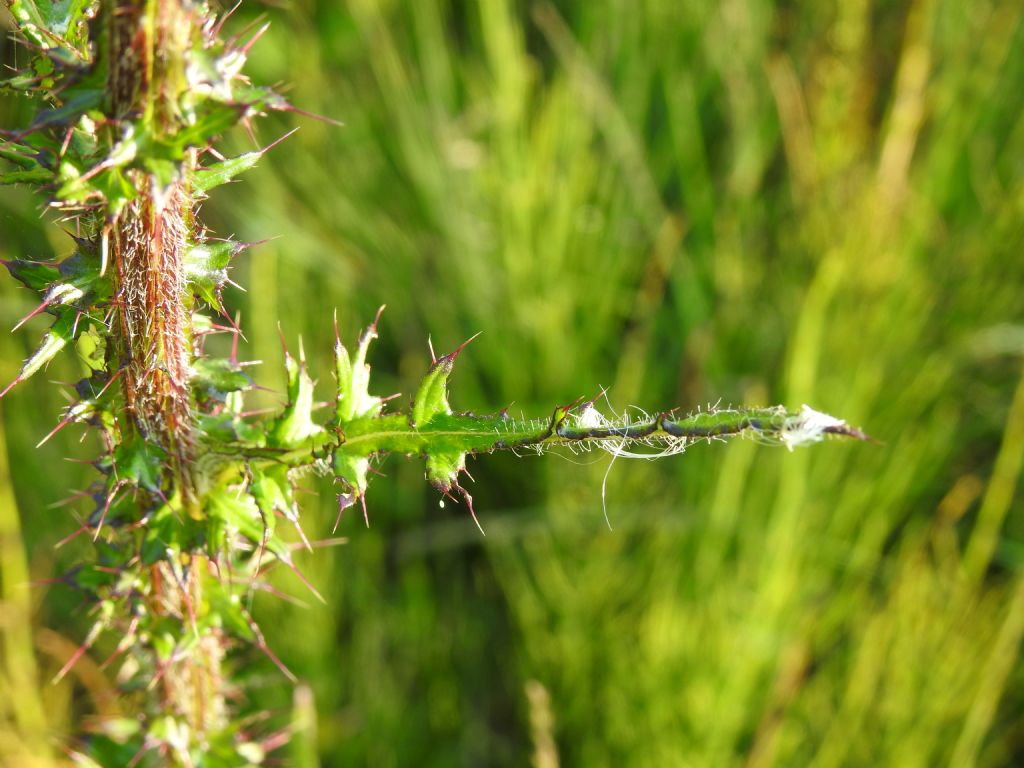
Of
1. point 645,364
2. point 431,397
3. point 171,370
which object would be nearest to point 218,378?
point 171,370

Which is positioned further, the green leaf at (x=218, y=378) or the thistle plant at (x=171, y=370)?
the green leaf at (x=218, y=378)

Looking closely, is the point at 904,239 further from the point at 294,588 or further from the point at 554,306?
the point at 294,588

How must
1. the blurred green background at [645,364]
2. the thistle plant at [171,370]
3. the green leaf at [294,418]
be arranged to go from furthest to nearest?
the blurred green background at [645,364], the green leaf at [294,418], the thistle plant at [171,370]

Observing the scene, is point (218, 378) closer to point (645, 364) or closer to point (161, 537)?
point (161, 537)

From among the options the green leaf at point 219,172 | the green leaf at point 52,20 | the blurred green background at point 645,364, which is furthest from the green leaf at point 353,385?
the blurred green background at point 645,364

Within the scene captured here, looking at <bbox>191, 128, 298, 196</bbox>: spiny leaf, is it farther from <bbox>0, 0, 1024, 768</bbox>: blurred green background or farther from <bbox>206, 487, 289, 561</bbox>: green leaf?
<bbox>0, 0, 1024, 768</bbox>: blurred green background

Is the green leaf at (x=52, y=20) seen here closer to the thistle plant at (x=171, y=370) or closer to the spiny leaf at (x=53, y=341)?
the thistle plant at (x=171, y=370)

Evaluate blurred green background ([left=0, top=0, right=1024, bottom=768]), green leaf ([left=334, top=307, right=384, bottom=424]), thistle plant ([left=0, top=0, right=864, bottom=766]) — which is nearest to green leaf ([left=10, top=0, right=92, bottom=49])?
thistle plant ([left=0, top=0, right=864, bottom=766])
